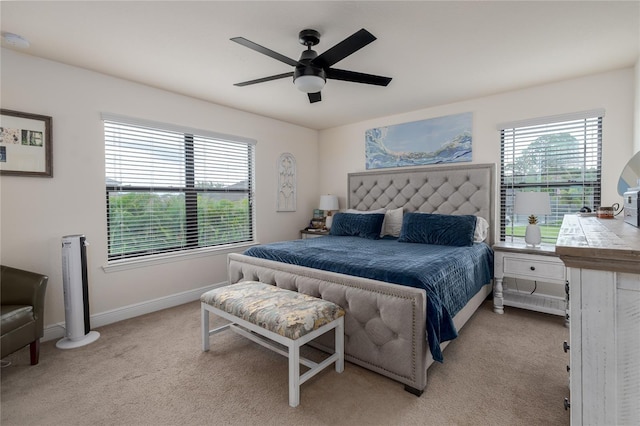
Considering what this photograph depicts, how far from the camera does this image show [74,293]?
257 centimetres

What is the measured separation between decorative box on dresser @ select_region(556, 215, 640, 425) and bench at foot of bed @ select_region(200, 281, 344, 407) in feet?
4.23

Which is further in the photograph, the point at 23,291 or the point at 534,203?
the point at 534,203

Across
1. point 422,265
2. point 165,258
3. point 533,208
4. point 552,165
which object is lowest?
point 165,258

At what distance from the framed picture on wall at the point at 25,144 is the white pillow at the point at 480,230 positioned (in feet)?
14.1

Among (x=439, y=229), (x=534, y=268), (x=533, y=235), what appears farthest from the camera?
(x=439, y=229)

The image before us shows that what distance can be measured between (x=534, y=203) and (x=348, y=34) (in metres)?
2.51

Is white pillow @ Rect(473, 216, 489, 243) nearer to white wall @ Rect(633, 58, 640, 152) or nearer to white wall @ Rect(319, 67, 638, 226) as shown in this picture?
white wall @ Rect(319, 67, 638, 226)

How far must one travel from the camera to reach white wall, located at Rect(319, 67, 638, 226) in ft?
9.66

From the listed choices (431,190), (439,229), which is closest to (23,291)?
(439,229)

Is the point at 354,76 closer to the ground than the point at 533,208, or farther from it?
farther from it

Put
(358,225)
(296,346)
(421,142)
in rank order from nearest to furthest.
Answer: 1. (296,346)
2. (358,225)
3. (421,142)

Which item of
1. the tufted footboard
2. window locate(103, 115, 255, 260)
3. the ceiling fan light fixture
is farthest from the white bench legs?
the ceiling fan light fixture

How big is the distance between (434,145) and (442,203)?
0.82 m

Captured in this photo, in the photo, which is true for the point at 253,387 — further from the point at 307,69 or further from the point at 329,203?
the point at 329,203
